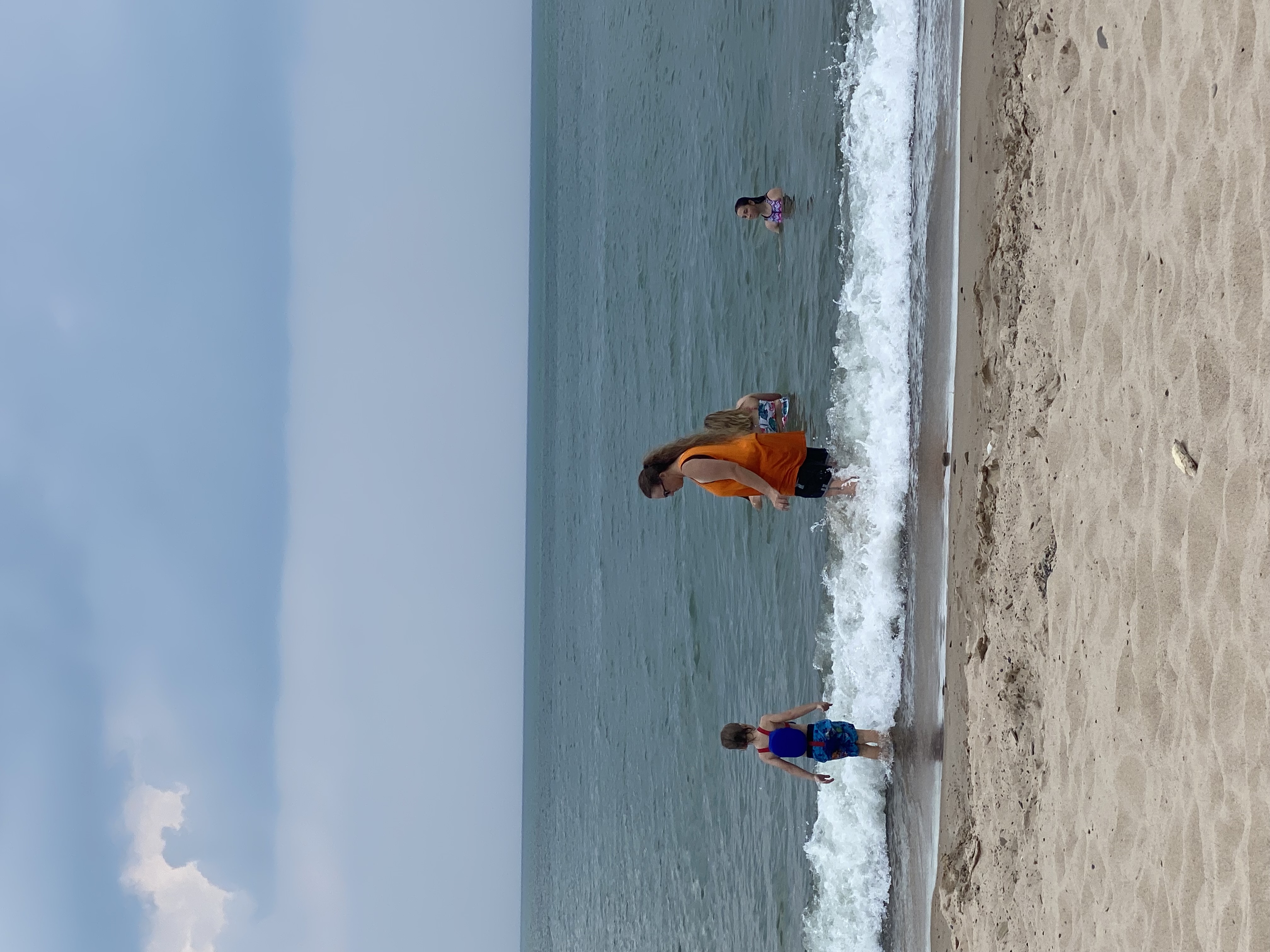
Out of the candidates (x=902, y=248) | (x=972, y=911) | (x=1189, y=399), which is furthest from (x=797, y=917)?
(x=1189, y=399)

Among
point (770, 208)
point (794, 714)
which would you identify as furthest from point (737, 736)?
point (770, 208)

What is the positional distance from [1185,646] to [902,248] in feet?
14.2

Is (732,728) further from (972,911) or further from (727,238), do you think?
(727,238)

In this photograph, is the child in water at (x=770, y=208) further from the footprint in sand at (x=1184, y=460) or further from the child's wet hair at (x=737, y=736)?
the footprint in sand at (x=1184, y=460)

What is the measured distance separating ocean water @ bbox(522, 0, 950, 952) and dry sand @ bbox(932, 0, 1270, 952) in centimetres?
142

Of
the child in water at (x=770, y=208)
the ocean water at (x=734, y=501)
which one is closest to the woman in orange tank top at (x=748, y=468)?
the ocean water at (x=734, y=501)

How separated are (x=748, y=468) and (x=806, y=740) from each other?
6.89ft

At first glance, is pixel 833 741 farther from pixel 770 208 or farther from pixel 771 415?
pixel 770 208

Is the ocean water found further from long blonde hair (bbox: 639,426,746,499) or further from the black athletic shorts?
long blonde hair (bbox: 639,426,746,499)

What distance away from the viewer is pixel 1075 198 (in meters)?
4.46

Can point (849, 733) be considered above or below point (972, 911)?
above

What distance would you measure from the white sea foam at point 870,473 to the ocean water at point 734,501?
0.08 feet

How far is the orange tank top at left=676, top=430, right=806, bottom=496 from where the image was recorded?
6.64 metres

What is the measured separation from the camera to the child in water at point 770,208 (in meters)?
10.6
